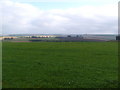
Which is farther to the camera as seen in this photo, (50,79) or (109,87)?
(50,79)

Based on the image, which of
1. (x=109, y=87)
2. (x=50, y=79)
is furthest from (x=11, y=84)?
(x=109, y=87)

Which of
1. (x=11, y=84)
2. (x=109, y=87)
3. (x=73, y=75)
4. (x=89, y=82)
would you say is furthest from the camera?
(x=73, y=75)

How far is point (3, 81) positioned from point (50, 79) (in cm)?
189

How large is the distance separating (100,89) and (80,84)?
3.29 feet

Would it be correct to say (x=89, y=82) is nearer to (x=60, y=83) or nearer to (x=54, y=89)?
(x=60, y=83)

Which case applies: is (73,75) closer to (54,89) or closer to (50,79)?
(50,79)

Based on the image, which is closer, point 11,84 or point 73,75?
point 11,84

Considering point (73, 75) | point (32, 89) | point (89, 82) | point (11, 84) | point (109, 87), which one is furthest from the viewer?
point (73, 75)

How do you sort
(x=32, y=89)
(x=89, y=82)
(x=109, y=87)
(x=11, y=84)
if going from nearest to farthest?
1. (x=32, y=89)
2. (x=109, y=87)
3. (x=11, y=84)
4. (x=89, y=82)

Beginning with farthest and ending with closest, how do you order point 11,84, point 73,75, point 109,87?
point 73,75 < point 11,84 < point 109,87

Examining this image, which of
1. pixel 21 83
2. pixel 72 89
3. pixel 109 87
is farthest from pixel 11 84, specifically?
pixel 109 87

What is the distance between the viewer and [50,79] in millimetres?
8258

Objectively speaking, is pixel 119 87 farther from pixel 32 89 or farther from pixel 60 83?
pixel 32 89

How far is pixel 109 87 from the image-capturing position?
6.82 meters
